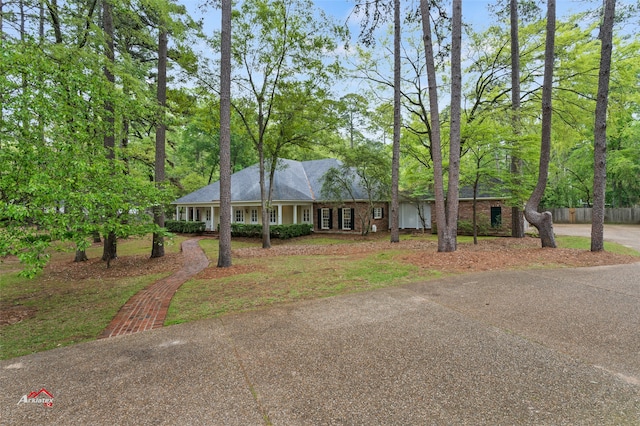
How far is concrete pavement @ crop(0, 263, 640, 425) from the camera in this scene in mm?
2258

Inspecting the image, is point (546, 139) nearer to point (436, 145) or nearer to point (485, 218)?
point (436, 145)

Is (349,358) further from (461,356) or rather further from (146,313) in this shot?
(146,313)

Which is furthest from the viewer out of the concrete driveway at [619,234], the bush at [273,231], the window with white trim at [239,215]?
the window with white trim at [239,215]

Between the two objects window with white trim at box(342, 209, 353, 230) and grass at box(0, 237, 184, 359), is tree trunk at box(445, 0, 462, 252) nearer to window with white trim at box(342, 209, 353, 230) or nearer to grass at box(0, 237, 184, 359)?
grass at box(0, 237, 184, 359)

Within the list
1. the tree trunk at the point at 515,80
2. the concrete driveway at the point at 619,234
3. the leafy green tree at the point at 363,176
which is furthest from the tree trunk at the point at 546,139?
the leafy green tree at the point at 363,176

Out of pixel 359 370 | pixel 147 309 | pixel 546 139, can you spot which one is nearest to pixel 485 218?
pixel 546 139

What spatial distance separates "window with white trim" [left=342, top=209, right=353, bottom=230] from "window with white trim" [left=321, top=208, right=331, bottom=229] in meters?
1.03

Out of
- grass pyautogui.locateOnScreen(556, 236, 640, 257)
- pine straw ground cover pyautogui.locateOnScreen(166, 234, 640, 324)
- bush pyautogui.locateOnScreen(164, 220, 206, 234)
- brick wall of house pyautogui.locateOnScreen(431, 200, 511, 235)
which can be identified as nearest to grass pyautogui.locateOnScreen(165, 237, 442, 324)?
pine straw ground cover pyautogui.locateOnScreen(166, 234, 640, 324)

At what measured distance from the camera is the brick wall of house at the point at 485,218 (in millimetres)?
17547

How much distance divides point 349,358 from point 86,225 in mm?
4788

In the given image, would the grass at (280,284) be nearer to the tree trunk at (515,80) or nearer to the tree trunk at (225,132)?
the tree trunk at (225,132)

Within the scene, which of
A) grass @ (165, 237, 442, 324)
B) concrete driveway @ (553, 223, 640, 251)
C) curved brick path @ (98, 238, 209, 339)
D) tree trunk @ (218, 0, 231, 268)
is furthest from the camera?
concrete driveway @ (553, 223, 640, 251)

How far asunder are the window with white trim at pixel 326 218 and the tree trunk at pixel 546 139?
40.9ft

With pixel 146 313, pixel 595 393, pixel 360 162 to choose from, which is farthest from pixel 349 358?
pixel 360 162
